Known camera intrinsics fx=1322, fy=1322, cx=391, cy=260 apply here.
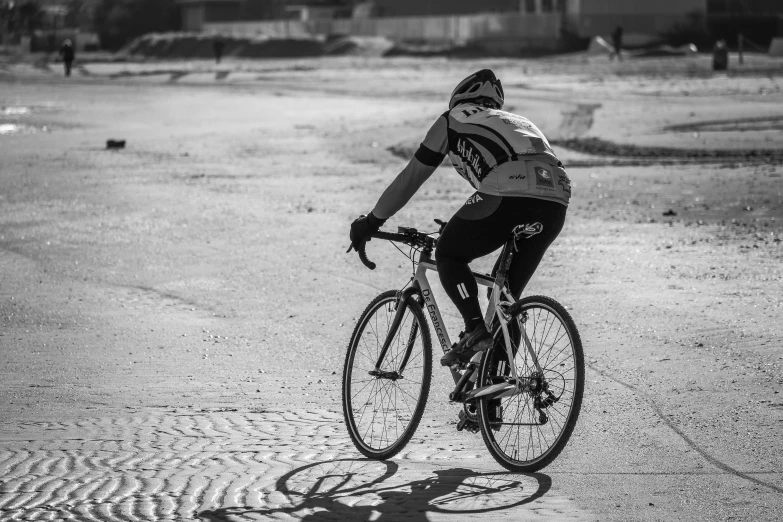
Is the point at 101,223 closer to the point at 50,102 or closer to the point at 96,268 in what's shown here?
the point at 96,268

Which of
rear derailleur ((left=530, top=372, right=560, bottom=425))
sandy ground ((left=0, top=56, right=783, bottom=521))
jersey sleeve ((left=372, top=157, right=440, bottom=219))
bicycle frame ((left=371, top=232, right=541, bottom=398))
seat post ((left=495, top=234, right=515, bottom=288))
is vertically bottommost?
sandy ground ((left=0, top=56, right=783, bottom=521))

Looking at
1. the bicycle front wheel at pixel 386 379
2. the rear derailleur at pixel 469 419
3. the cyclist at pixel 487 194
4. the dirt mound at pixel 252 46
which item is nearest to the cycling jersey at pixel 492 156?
the cyclist at pixel 487 194

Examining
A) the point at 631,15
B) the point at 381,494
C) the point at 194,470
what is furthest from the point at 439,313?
the point at 631,15

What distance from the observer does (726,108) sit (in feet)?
96.7

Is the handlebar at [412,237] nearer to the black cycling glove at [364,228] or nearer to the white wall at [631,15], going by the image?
the black cycling glove at [364,228]

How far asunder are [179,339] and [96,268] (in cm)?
280

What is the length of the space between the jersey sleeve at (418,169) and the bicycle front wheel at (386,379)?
451 mm

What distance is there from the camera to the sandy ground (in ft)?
17.1

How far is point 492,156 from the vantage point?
5.58 meters

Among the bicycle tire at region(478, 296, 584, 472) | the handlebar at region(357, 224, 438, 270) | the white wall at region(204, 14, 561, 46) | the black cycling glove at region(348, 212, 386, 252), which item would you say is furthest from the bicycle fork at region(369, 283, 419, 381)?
the white wall at region(204, 14, 561, 46)

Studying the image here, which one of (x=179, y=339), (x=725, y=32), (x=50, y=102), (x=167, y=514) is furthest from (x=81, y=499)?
(x=725, y=32)

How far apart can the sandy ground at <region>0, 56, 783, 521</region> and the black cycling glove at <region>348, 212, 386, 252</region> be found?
3.18 ft

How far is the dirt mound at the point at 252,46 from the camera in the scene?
79188mm

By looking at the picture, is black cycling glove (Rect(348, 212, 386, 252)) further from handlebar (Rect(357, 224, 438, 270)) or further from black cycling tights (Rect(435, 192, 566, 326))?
black cycling tights (Rect(435, 192, 566, 326))
